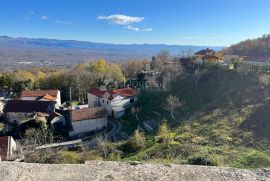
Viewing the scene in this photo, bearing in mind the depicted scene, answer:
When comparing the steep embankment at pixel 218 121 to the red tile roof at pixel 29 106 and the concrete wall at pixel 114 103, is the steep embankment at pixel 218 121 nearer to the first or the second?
the concrete wall at pixel 114 103

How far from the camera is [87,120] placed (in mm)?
33531

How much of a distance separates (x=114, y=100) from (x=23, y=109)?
463 inches

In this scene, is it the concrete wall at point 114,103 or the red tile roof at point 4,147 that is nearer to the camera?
the red tile roof at point 4,147

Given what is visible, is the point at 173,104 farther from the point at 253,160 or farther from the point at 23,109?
the point at 23,109

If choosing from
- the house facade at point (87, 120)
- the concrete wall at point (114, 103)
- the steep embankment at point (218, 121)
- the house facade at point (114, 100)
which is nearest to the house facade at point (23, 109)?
the house facade at point (114, 100)

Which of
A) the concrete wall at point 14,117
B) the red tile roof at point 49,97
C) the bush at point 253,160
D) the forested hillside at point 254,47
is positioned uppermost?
the forested hillside at point 254,47

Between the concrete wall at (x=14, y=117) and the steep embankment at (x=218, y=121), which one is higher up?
the steep embankment at (x=218, y=121)

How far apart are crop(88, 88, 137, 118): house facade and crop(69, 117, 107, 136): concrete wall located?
3805 mm

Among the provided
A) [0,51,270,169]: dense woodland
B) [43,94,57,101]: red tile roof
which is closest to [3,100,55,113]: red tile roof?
[43,94,57,101]: red tile roof

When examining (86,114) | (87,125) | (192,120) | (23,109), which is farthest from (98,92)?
(192,120)

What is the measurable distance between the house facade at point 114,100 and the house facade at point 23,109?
5908 mm

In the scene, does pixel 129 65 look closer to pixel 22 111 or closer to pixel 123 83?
pixel 123 83

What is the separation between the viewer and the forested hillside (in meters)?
56.4

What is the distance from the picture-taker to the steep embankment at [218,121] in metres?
18.0
